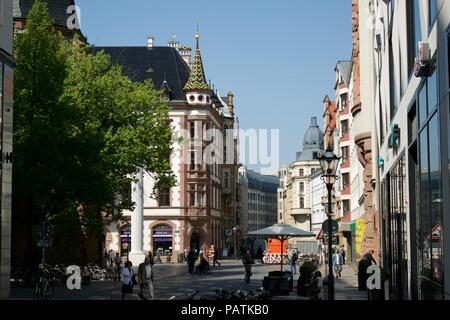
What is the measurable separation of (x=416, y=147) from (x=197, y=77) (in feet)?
232

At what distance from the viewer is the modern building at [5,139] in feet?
84.0

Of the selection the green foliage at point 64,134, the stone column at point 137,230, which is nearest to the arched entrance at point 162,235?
the stone column at point 137,230

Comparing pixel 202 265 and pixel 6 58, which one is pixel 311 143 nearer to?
pixel 202 265

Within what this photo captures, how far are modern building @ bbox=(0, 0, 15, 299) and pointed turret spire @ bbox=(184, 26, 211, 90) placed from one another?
203 ft

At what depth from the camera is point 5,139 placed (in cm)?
2594

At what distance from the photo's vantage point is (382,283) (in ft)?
74.8

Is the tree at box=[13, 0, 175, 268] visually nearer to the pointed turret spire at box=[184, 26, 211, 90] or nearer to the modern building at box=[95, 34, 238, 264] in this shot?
the modern building at box=[95, 34, 238, 264]

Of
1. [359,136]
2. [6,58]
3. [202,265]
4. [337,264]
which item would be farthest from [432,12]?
[202,265]

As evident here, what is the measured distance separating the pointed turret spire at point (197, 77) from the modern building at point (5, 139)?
2438 inches

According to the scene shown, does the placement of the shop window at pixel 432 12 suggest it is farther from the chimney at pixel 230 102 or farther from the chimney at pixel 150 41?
the chimney at pixel 230 102

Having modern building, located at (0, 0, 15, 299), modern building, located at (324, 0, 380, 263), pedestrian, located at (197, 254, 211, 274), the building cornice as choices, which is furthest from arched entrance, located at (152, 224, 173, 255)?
the building cornice

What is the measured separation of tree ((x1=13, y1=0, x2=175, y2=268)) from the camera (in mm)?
34656
